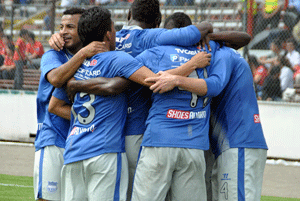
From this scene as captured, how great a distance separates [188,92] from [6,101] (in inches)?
356

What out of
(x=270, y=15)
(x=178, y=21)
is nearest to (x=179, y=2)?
(x=270, y=15)

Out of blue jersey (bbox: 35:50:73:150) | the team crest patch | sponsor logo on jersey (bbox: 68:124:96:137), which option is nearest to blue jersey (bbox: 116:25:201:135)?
sponsor logo on jersey (bbox: 68:124:96:137)

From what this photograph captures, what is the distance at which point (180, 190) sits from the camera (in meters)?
3.37

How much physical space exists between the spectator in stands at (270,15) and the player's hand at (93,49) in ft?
24.4

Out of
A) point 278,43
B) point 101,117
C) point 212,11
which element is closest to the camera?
point 101,117

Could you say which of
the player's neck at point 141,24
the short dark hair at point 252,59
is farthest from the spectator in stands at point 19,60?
the player's neck at point 141,24

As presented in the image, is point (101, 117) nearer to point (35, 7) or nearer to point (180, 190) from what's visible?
point (180, 190)

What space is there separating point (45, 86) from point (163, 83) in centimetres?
121

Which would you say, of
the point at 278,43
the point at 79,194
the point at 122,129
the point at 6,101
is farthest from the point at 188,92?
the point at 6,101

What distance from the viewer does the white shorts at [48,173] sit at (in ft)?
12.3

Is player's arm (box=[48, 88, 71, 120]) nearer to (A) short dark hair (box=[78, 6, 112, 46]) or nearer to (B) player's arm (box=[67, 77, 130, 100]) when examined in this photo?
(B) player's arm (box=[67, 77, 130, 100])

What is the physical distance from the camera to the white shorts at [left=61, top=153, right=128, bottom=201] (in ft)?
10.6

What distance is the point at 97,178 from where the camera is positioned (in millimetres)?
3240

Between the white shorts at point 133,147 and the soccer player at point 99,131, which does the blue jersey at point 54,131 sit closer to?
the soccer player at point 99,131
